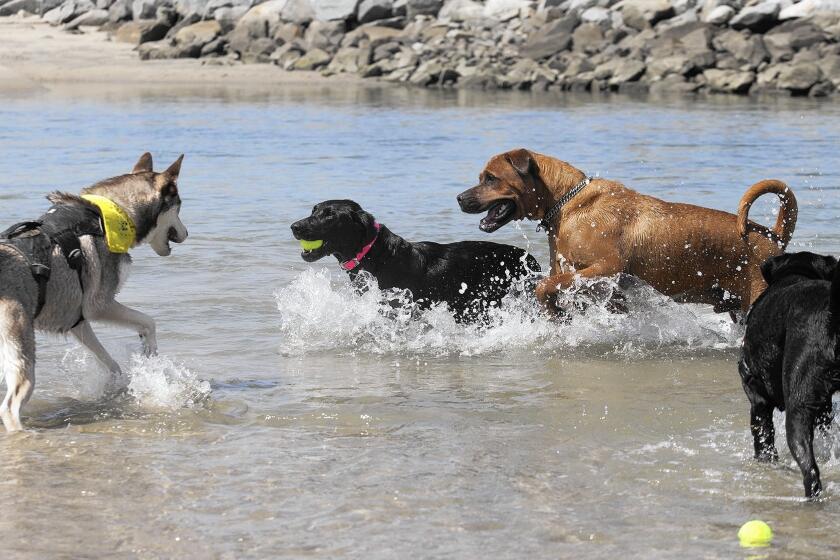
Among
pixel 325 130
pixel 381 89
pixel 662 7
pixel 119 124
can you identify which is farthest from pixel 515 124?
pixel 662 7

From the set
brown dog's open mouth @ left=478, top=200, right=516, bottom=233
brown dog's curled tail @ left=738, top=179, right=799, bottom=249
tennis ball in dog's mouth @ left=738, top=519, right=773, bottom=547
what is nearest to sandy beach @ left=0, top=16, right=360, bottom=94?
brown dog's open mouth @ left=478, top=200, right=516, bottom=233

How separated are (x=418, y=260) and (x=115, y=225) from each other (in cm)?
275

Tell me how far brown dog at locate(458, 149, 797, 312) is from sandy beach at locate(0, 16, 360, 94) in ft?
84.7

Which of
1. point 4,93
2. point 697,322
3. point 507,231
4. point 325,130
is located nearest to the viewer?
point 697,322

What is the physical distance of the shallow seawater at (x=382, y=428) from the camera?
4.37 metres

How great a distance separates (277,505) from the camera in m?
4.64

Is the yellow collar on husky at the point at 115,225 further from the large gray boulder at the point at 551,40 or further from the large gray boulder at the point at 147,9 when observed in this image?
the large gray boulder at the point at 147,9

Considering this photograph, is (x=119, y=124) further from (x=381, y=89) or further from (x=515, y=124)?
(x=381, y=89)

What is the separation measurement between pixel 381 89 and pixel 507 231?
2136cm

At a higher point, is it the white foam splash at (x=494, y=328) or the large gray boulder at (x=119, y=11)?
the large gray boulder at (x=119, y=11)

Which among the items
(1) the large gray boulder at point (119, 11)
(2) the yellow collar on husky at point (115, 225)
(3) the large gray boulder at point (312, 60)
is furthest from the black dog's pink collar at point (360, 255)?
(1) the large gray boulder at point (119, 11)

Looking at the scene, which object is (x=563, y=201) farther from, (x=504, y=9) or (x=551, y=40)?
(x=504, y=9)

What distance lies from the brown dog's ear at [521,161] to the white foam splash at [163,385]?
2.54 meters

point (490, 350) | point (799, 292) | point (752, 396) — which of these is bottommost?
point (490, 350)
